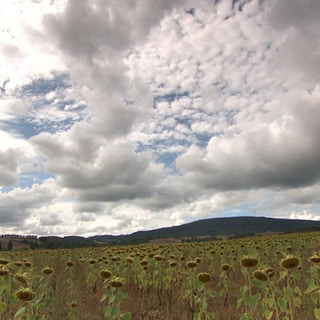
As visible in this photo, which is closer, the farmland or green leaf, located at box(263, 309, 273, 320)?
green leaf, located at box(263, 309, 273, 320)

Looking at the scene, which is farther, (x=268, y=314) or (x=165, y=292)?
(x=165, y=292)

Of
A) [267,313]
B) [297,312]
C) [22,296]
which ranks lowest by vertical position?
[297,312]

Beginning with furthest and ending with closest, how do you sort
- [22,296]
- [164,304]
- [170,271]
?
[170,271], [164,304], [22,296]

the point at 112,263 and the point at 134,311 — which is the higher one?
the point at 112,263

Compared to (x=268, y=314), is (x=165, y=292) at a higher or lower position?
lower

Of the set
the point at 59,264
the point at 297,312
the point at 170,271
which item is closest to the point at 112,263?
the point at 170,271

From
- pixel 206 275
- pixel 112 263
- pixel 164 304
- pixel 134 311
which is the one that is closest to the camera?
pixel 206 275

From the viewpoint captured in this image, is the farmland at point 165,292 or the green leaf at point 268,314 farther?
the farmland at point 165,292

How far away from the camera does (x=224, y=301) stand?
9.72 metres

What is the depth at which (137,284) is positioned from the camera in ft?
43.1

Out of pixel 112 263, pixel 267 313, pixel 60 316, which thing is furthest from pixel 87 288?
pixel 267 313

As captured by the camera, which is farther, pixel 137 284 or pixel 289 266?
pixel 137 284

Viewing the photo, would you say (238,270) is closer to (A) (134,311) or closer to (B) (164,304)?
(B) (164,304)

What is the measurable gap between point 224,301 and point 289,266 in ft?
14.6
